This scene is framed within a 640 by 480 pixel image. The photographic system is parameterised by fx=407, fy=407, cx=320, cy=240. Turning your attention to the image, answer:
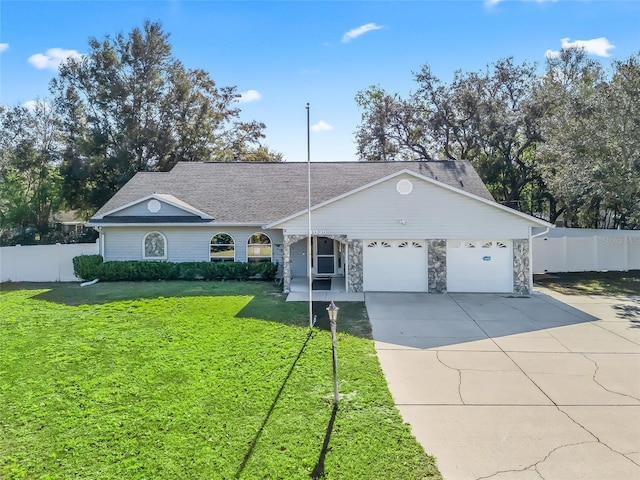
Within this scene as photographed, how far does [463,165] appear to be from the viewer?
21.9 m

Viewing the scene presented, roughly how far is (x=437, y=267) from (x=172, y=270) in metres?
10.6

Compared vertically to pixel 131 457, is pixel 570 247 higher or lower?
higher

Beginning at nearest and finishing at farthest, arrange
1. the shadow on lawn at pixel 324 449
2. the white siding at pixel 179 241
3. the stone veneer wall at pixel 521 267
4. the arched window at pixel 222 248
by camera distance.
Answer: the shadow on lawn at pixel 324 449 → the stone veneer wall at pixel 521 267 → the white siding at pixel 179 241 → the arched window at pixel 222 248

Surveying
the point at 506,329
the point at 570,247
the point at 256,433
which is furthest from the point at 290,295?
the point at 570,247

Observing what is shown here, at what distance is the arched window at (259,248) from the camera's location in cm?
1752

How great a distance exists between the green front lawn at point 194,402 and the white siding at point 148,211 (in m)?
7.17

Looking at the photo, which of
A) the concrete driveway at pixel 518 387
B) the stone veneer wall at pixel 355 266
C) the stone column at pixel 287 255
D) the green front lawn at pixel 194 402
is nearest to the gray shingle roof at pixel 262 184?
the stone column at pixel 287 255

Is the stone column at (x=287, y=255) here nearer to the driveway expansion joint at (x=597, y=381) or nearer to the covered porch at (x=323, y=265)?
the covered porch at (x=323, y=265)

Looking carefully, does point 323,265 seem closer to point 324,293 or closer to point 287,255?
point 287,255

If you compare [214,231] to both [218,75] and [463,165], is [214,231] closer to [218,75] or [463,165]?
[463,165]

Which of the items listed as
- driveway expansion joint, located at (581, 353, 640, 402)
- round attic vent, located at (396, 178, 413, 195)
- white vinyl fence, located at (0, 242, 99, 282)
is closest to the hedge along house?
round attic vent, located at (396, 178, 413, 195)

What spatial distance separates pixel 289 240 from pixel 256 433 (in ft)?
32.3

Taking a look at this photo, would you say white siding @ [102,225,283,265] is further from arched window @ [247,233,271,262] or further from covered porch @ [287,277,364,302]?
covered porch @ [287,277,364,302]

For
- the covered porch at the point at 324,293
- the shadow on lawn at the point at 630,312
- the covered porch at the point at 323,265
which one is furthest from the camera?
the covered porch at the point at 323,265
